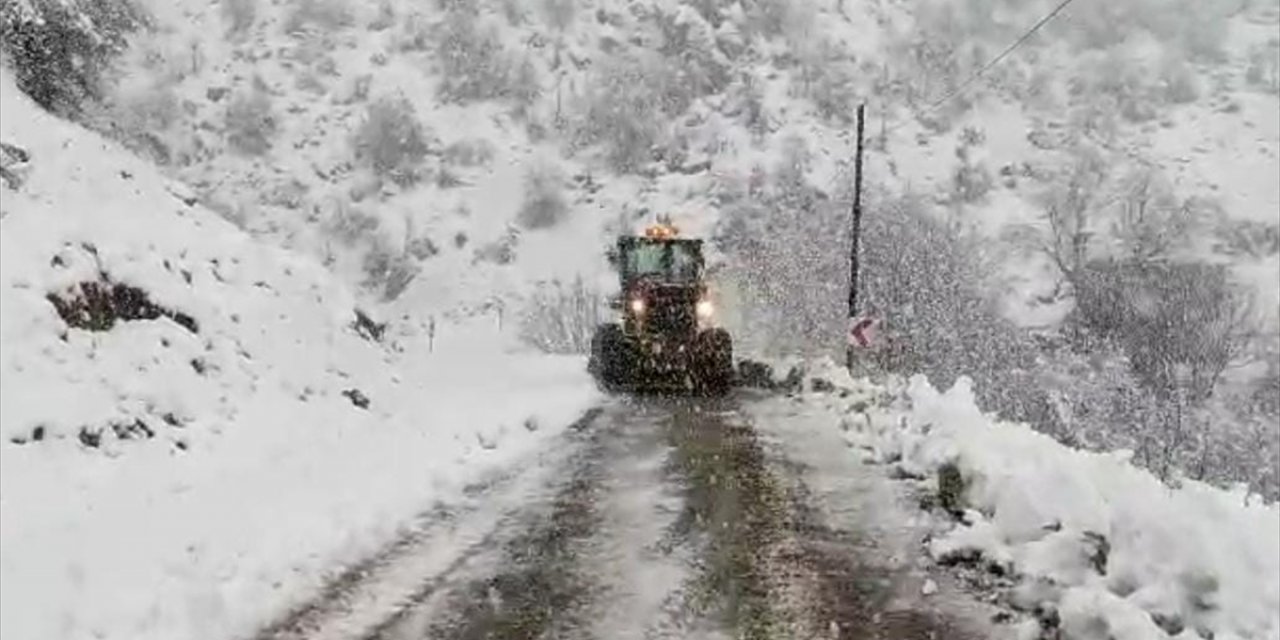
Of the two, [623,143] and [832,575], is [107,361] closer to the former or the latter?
[832,575]

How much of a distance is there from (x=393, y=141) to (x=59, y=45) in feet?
111

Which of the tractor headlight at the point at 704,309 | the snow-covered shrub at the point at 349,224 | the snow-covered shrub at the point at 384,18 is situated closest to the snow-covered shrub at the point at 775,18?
the snow-covered shrub at the point at 384,18

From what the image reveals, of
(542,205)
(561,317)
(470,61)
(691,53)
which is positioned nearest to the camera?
(561,317)

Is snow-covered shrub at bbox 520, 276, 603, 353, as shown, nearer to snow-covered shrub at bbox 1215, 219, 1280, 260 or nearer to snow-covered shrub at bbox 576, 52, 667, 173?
snow-covered shrub at bbox 576, 52, 667, 173

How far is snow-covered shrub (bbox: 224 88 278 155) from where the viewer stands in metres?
51.3

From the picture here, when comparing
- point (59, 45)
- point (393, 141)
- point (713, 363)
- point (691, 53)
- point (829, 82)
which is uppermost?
point (691, 53)

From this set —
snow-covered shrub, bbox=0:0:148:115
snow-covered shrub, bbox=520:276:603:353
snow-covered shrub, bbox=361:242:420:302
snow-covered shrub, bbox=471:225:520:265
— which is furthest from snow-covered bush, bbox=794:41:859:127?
snow-covered shrub, bbox=0:0:148:115

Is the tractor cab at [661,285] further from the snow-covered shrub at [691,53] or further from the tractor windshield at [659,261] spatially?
the snow-covered shrub at [691,53]

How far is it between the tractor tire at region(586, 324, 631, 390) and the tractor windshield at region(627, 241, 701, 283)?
1.18m

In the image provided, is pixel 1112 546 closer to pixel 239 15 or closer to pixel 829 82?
pixel 829 82

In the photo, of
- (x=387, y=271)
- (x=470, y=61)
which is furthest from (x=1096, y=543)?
(x=470, y=61)

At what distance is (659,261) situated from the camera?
2175 centimetres

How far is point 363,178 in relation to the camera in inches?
1975

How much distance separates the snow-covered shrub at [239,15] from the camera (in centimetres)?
5784
